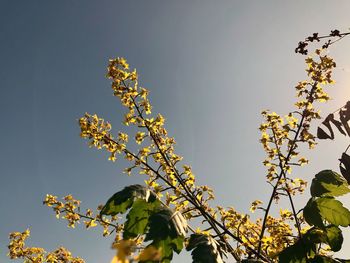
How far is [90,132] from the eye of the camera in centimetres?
671

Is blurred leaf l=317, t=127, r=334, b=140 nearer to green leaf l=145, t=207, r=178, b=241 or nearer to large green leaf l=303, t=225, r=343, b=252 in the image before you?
large green leaf l=303, t=225, r=343, b=252

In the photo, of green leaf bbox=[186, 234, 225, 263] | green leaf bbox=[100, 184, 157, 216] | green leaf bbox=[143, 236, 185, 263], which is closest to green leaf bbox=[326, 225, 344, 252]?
green leaf bbox=[186, 234, 225, 263]

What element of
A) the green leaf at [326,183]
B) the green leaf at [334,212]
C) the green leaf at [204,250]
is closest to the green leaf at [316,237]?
the green leaf at [334,212]

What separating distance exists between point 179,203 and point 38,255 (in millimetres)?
7010

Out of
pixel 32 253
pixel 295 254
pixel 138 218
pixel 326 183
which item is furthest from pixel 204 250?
pixel 32 253

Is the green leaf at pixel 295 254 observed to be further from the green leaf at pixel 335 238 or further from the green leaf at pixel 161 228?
the green leaf at pixel 161 228

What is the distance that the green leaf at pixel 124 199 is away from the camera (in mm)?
2499

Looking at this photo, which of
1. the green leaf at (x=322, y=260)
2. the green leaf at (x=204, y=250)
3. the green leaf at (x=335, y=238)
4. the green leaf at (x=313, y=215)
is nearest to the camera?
the green leaf at (x=204, y=250)

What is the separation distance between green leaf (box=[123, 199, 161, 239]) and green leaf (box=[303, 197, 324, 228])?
1136mm

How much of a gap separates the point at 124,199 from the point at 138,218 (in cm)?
20

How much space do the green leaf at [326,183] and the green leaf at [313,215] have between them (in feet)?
0.29

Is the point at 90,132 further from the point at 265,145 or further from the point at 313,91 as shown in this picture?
the point at 313,91

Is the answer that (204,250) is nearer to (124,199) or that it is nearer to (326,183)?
(124,199)

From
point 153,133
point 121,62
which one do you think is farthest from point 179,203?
point 121,62
